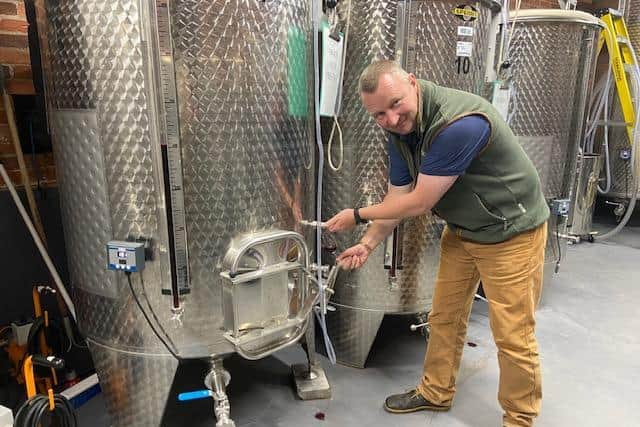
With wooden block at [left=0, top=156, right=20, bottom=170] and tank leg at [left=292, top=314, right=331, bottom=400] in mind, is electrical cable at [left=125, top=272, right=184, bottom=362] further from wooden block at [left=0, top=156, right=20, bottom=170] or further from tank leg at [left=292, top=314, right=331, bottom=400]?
wooden block at [left=0, top=156, right=20, bottom=170]

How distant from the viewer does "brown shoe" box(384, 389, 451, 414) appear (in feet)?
6.28

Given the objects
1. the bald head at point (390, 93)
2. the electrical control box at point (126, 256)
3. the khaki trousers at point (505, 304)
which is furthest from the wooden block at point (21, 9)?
the khaki trousers at point (505, 304)

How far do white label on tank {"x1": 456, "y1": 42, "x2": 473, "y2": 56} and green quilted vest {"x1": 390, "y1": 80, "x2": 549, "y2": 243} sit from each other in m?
0.48

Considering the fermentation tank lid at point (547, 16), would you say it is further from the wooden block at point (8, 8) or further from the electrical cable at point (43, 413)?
the electrical cable at point (43, 413)

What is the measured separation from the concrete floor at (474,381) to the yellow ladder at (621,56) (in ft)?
6.60

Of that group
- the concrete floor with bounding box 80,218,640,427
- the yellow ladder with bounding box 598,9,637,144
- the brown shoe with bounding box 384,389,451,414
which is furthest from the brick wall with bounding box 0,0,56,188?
the yellow ladder with bounding box 598,9,637,144

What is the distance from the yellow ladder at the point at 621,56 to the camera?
3826mm

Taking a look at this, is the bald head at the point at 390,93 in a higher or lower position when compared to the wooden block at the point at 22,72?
lower

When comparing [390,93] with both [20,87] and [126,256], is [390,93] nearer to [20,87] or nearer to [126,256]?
[126,256]

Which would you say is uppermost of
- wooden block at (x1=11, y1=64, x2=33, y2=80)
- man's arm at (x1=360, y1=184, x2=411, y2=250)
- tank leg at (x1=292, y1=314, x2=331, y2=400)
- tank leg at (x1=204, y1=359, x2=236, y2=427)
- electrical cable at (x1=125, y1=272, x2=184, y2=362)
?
wooden block at (x1=11, y1=64, x2=33, y2=80)

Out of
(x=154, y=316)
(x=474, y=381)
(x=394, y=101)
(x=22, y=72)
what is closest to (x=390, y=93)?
(x=394, y=101)

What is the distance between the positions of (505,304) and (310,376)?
90 cm

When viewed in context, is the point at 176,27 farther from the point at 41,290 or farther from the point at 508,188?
the point at 41,290

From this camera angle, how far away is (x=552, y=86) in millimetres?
2670
